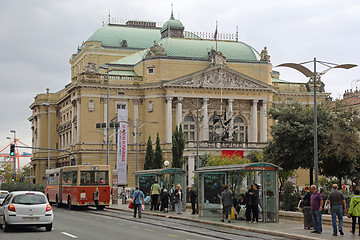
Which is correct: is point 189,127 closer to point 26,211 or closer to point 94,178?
point 94,178

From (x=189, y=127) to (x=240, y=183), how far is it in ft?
182

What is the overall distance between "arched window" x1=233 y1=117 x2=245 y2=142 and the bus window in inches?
1809

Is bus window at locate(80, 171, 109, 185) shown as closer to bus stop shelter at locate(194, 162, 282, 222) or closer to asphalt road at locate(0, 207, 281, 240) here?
bus stop shelter at locate(194, 162, 282, 222)

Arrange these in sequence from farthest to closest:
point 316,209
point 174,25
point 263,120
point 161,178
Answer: point 174,25, point 263,120, point 161,178, point 316,209

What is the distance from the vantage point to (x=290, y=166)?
47750 millimetres

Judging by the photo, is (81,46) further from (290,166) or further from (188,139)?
(290,166)

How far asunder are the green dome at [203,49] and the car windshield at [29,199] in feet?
213

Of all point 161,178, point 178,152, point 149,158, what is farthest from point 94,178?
point 149,158

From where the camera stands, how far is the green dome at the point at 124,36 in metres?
108

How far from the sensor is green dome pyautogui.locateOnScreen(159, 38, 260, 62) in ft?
300

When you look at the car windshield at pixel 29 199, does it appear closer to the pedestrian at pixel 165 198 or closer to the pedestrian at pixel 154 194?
the pedestrian at pixel 165 198

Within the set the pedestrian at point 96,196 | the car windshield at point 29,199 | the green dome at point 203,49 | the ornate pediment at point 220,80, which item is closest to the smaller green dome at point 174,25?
the green dome at point 203,49

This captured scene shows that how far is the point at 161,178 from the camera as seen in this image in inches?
1813

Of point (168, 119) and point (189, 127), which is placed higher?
point (168, 119)
